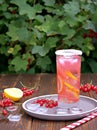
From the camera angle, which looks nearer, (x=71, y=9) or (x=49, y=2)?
(x=71, y=9)

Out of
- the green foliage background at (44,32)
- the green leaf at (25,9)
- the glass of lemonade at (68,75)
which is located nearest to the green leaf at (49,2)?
the green foliage background at (44,32)

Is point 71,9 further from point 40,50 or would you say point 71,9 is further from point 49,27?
point 40,50

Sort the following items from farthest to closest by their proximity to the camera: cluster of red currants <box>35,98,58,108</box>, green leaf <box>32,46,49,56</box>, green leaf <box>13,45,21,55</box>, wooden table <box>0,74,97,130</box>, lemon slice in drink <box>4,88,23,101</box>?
1. green leaf <box>13,45,21,55</box>
2. green leaf <box>32,46,49,56</box>
3. lemon slice in drink <box>4,88,23,101</box>
4. cluster of red currants <box>35,98,58,108</box>
5. wooden table <box>0,74,97,130</box>

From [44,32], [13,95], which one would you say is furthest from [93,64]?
[13,95]

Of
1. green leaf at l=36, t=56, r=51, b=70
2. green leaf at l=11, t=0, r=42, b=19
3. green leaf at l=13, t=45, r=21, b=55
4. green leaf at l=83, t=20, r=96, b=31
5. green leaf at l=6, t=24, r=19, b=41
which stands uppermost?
green leaf at l=11, t=0, r=42, b=19

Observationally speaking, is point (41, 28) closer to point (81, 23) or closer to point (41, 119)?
point (81, 23)

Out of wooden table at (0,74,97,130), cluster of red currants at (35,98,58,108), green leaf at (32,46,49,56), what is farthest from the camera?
green leaf at (32,46,49,56)

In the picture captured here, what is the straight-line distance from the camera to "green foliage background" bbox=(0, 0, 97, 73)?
2561mm

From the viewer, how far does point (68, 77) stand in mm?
1249

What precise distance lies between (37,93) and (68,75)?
42 cm

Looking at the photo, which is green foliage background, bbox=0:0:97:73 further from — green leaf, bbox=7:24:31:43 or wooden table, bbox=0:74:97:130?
wooden table, bbox=0:74:97:130

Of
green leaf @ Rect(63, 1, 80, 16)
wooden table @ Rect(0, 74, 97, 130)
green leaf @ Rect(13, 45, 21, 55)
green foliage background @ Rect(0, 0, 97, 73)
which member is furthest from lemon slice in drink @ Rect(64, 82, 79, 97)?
green leaf @ Rect(13, 45, 21, 55)

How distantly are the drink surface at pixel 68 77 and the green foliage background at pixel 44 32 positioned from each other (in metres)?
1.23

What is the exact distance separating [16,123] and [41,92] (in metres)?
0.44
